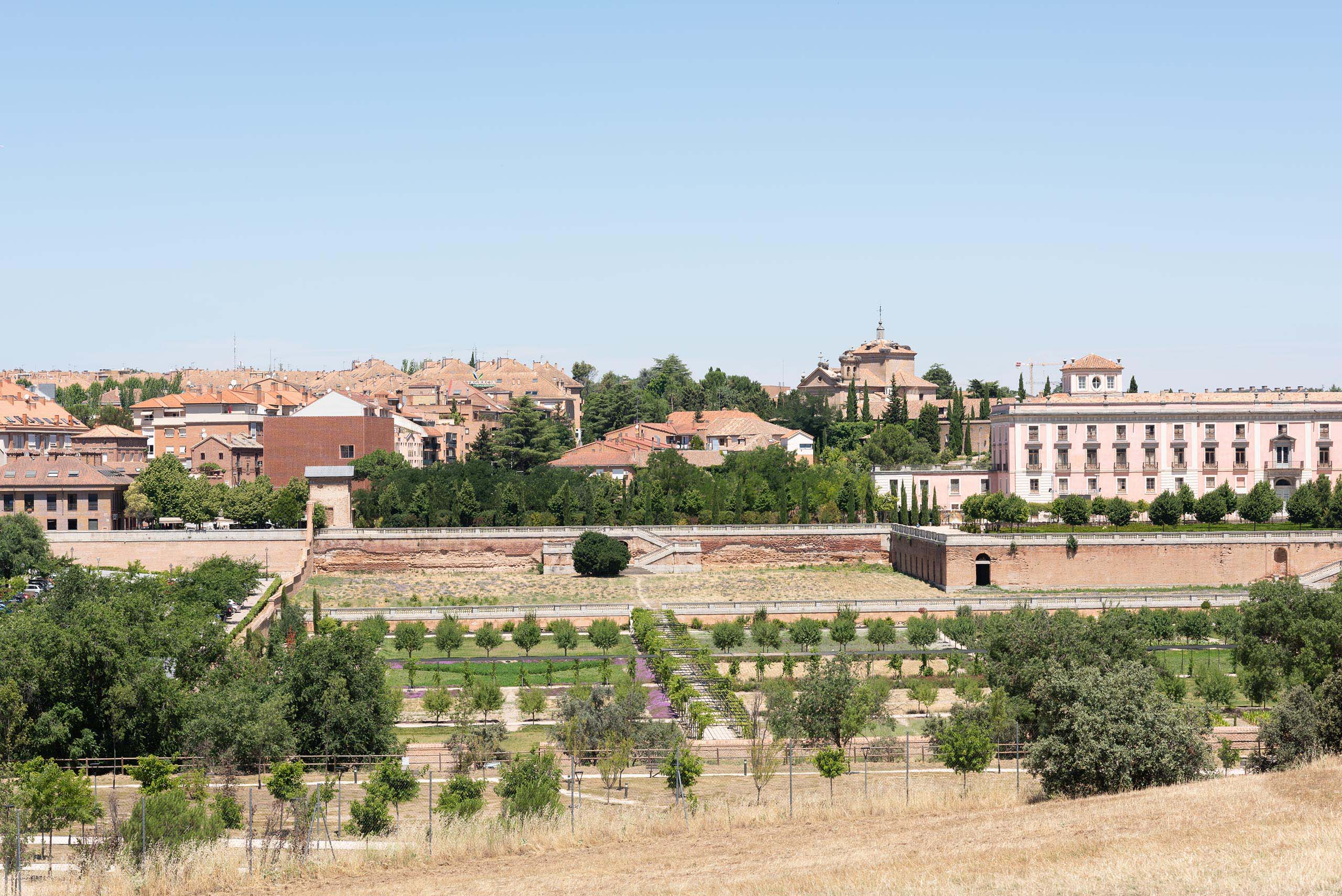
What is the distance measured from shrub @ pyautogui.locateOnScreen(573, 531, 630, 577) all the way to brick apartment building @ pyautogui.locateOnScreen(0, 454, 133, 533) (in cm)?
2492

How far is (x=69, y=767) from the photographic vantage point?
3350 cm

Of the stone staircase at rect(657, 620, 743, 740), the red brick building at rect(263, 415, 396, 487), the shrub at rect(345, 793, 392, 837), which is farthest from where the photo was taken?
the red brick building at rect(263, 415, 396, 487)

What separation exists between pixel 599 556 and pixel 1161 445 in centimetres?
3099

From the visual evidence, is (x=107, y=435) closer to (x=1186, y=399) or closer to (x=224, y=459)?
(x=224, y=459)

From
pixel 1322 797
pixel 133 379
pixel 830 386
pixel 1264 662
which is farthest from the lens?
pixel 133 379

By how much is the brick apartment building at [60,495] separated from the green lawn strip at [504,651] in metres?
26.4

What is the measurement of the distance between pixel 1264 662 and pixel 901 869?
20.7 metres

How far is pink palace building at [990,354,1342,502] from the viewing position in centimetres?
7950

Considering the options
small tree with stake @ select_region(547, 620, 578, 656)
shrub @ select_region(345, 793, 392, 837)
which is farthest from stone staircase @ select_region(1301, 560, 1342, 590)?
shrub @ select_region(345, 793, 392, 837)

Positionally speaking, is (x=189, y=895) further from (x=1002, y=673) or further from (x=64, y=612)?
(x=1002, y=673)

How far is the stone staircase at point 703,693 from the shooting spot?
3978 cm

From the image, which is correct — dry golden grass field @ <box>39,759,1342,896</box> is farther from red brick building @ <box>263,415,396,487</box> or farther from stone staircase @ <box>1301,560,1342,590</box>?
red brick building @ <box>263,415,396,487</box>

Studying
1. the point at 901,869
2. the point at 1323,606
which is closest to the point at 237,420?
the point at 1323,606

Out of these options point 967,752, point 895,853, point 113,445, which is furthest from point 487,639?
point 113,445
